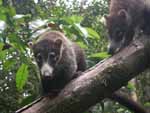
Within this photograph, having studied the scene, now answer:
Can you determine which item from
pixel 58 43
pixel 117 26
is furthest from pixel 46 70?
pixel 117 26

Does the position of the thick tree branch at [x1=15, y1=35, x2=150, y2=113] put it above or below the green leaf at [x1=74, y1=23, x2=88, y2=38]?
below

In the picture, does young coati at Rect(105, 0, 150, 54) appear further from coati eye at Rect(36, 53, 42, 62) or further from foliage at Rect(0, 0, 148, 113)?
coati eye at Rect(36, 53, 42, 62)

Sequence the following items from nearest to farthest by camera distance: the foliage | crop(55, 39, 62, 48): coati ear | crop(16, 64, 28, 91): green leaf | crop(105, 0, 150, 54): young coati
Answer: the foliage → crop(16, 64, 28, 91): green leaf → crop(55, 39, 62, 48): coati ear → crop(105, 0, 150, 54): young coati

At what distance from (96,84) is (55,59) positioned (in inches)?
20.7

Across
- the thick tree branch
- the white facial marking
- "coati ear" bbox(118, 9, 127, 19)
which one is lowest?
the thick tree branch

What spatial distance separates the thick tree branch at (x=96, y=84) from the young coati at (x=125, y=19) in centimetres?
66

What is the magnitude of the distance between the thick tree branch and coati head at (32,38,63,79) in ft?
0.99

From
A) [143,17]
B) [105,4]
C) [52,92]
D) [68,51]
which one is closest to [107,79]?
[52,92]

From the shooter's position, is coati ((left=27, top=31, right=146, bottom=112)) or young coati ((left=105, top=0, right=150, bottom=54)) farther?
young coati ((left=105, top=0, right=150, bottom=54))

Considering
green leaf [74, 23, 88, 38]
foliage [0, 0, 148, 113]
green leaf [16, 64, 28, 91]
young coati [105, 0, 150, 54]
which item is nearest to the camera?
green leaf [74, 23, 88, 38]

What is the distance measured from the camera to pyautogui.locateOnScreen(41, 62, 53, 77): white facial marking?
8.50 ft

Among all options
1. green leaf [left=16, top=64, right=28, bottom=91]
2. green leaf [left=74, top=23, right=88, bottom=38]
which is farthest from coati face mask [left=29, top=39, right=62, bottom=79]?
green leaf [left=74, top=23, right=88, bottom=38]

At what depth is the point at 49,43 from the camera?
295 centimetres

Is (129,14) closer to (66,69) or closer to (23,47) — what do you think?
(66,69)
